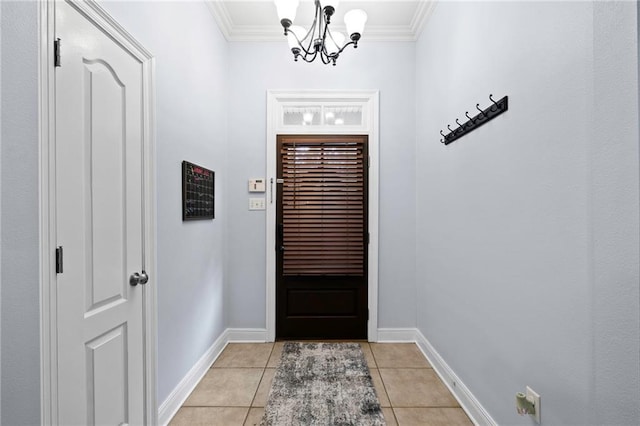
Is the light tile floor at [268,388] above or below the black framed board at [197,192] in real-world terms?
below

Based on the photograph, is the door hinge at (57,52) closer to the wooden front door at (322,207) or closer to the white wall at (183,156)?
the white wall at (183,156)

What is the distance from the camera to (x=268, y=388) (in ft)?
7.00

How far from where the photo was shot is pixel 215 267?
2.61 metres

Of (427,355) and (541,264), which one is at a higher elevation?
(541,264)

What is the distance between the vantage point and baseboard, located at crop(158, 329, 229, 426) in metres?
1.78

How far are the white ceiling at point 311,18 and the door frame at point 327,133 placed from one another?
0.56 meters

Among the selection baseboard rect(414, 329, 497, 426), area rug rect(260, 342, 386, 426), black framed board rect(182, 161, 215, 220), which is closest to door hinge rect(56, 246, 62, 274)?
black framed board rect(182, 161, 215, 220)

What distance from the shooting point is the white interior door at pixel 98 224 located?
1.14 meters

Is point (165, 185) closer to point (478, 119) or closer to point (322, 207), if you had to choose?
point (322, 207)

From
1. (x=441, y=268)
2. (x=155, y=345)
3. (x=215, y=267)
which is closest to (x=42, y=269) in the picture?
(x=155, y=345)

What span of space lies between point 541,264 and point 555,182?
0.34 meters

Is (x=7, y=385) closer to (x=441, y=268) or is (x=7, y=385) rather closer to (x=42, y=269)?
(x=42, y=269)

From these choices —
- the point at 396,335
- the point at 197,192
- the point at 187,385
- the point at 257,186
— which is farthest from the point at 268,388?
the point at 257,186

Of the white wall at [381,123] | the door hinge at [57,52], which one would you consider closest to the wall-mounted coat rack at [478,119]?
the white wall at [381,123]
